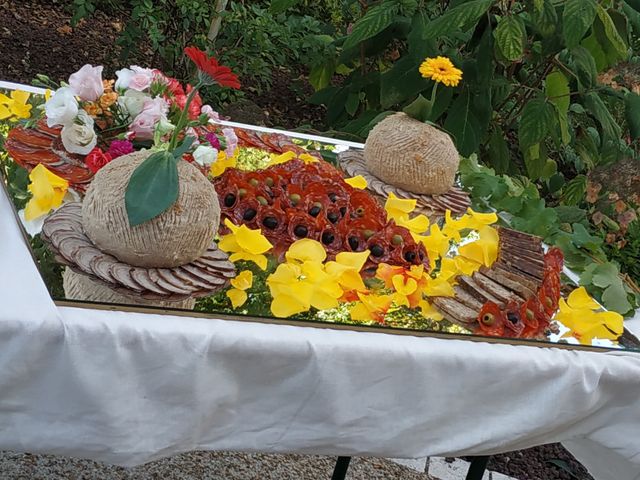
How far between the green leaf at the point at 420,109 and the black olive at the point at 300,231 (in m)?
0.40

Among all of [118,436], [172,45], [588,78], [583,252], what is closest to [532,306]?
[583,252]

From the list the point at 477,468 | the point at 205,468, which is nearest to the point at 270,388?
the point at 477,468

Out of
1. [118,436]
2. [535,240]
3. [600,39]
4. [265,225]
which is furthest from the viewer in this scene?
[600,39]

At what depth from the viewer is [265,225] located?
126 centimetres

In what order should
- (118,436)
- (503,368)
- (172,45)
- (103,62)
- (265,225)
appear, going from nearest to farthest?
(118,436) → (503,368) → (265,225) → (172,45) → (103,62)

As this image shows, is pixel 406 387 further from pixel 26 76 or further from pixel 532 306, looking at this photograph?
pixel 26 76

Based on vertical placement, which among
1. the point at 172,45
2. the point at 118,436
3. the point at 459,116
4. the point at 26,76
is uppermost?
the point at 118,436

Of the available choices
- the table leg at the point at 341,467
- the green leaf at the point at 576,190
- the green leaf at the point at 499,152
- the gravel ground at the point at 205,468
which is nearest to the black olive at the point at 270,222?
the table leg at the point at 341,467

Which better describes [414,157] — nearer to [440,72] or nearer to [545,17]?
[440,72]

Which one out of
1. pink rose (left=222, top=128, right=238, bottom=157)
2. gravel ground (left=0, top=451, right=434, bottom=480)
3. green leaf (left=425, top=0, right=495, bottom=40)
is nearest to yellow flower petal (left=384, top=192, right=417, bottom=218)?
pink rose (left=222, top=128, right=238, bottom=157)

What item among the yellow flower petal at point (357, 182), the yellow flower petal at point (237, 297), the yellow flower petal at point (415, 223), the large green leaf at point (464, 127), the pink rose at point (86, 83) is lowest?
the large green leaf at point (464, 127)

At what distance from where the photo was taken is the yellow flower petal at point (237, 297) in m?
1.05

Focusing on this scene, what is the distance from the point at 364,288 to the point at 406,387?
0.47ft

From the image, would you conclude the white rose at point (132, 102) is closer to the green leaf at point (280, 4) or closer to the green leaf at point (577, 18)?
the green leaf at point (577, 18)
